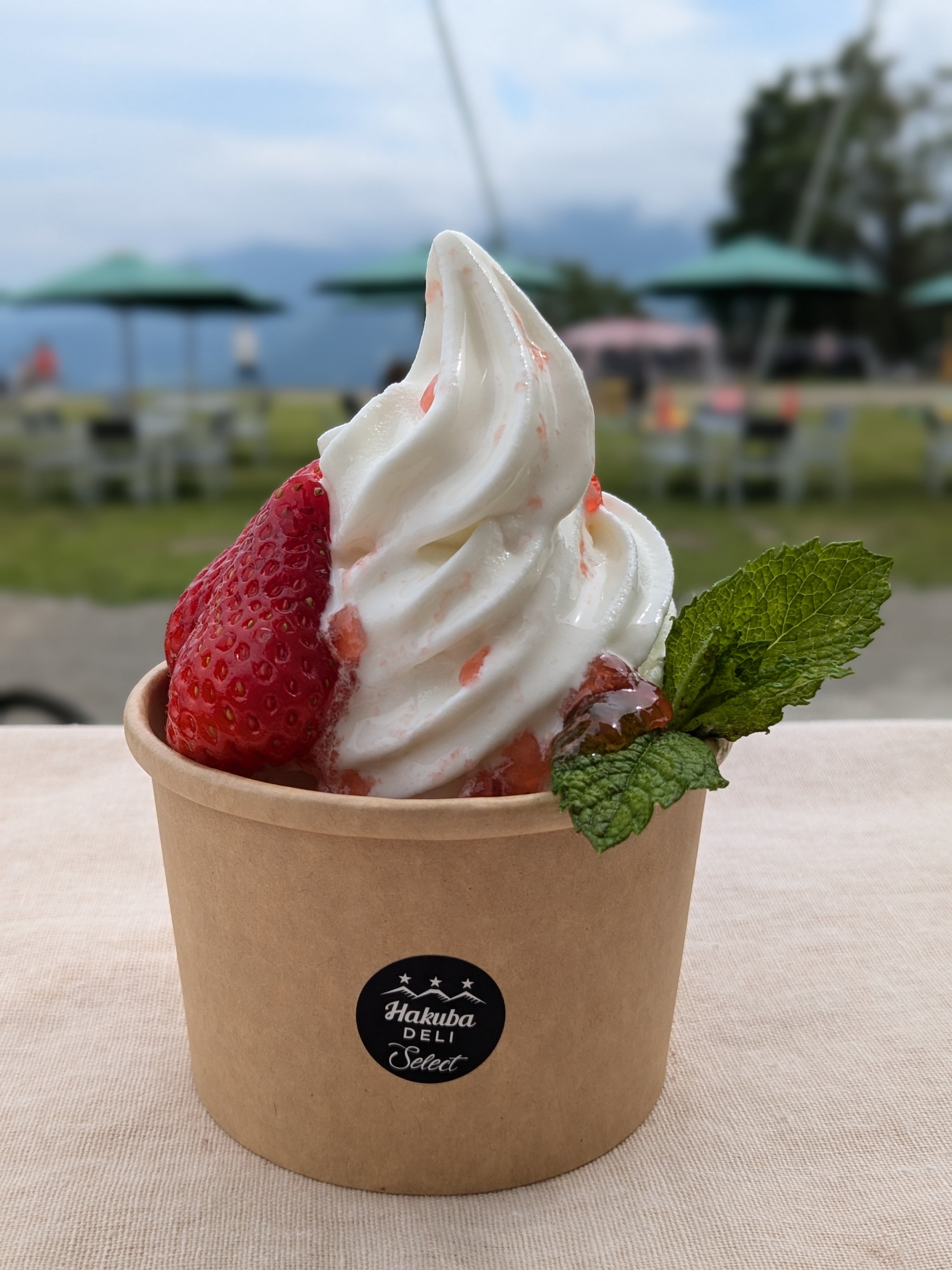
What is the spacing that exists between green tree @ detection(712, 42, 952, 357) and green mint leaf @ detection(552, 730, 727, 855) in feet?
36.3

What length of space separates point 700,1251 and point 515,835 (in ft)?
1.01

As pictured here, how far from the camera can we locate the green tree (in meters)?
11.2

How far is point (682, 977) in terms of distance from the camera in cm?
114

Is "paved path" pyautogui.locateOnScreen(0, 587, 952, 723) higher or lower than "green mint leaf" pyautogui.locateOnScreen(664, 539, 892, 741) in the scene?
lower

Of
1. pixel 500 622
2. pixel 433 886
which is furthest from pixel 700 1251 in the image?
pixel 500 622

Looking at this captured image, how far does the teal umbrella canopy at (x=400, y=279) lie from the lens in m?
9.89

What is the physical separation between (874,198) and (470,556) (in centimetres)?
1178

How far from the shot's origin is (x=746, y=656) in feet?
2.73

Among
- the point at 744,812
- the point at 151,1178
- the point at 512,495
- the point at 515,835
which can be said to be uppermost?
the point at 512,495

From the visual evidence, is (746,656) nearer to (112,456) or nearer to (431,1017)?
(431,1017)

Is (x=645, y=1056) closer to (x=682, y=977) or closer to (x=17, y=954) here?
(x=682, y=977)

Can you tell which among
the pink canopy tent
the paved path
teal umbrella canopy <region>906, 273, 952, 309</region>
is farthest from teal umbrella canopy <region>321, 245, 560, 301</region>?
the paved path

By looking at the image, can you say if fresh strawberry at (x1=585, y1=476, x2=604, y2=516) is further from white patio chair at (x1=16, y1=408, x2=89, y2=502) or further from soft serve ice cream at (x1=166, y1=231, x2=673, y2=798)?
white patio chair at (x1=16, y1=408, x2=89, y2=502)

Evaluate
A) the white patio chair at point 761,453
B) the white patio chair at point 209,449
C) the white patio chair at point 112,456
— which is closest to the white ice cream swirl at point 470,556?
the white patio chair at point 761,453
